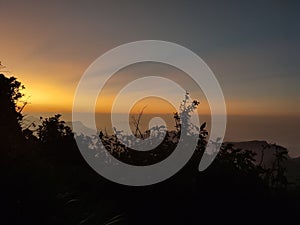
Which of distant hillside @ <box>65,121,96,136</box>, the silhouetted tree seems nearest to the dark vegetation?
the silhouetted tree

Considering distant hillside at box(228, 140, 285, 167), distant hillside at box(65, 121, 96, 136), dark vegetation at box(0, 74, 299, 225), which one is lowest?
dark vegetation at box(0, 74, 299, 225)

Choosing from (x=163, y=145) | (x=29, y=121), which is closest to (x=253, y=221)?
(x=163, y=145)

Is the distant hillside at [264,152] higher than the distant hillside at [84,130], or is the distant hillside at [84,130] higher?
the distant hillside at [84,130]

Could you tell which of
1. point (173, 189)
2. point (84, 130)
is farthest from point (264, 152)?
point (84, 130)

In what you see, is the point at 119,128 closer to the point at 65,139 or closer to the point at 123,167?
the point at 123,167

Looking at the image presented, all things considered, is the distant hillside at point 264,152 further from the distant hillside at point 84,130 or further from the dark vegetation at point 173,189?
the distant hillside at point 84,130

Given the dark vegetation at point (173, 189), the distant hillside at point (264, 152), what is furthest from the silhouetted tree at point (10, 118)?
the distant hillside at point (264, 152)

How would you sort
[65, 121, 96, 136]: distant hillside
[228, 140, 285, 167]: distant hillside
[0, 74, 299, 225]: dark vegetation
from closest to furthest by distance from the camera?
[0, 74, 299, 225]: dark vegetation → [228, 140, 285, 167]: distant hillside → [65, 121, 96, 136]: distant hillside

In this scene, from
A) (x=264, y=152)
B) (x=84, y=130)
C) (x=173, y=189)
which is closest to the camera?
(x=173, y=189)

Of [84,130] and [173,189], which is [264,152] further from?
[84,130]

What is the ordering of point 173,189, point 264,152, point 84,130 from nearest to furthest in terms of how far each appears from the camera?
1. point 173,189
2. point 264,152
3. point 84,130

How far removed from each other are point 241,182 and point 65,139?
825cm

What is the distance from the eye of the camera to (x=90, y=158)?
14.9 meters

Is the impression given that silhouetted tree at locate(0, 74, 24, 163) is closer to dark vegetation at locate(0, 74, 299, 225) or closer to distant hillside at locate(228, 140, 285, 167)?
dark vegetation at locate(0, 74, 299, 225)
